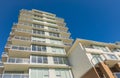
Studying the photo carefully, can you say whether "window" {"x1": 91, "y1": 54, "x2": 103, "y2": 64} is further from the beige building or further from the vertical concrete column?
the vertical concrete column

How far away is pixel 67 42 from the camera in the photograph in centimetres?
3166

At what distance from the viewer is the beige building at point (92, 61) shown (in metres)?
16.8

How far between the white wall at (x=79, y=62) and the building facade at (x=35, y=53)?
53.8 inches

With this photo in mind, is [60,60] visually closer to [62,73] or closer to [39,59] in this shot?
[62,73]

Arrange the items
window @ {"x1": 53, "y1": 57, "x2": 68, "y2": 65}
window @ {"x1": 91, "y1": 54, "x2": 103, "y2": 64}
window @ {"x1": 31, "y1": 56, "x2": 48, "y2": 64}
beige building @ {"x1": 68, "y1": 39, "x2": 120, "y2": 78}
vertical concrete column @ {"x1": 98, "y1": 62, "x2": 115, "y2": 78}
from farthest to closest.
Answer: window @ {"x1": 53, "y1": 57, "x2": 68, "y2": 65}, window @ {"x1": 31, "y1": 56, "x2": 48, "y2": 64}, window @ {"x1": 91, "y1": 54, "x2": 103, "y2": 64}, beige building @ {"x1": 68, "y1": 39, "x2": 120, "y2": 78}, vertical concrete column @ {"x1": 98, "y1": 62, "x2": 115, "y2": 78}

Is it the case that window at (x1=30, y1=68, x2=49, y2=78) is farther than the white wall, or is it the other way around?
window at (x1=30, y1=68, x2=49, y2=78)

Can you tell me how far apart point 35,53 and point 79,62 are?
9257 mm

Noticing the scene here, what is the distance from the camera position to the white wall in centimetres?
1904

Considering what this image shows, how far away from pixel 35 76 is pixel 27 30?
44.2 ft

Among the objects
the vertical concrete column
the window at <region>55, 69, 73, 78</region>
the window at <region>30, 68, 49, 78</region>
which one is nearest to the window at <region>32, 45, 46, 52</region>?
the window at <region>30, 68, 49, 78</region>

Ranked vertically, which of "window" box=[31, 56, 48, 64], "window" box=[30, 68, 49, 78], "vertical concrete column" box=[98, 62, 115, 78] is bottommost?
"vertical concrete column" box=[98, 62, 115, 78]

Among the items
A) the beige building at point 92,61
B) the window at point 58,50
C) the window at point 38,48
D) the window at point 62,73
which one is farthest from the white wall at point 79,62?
the window at point 38,48

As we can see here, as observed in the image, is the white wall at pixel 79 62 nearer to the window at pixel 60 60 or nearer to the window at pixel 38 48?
the window at pixel 60 60

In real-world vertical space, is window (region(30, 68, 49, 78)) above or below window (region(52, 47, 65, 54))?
below
